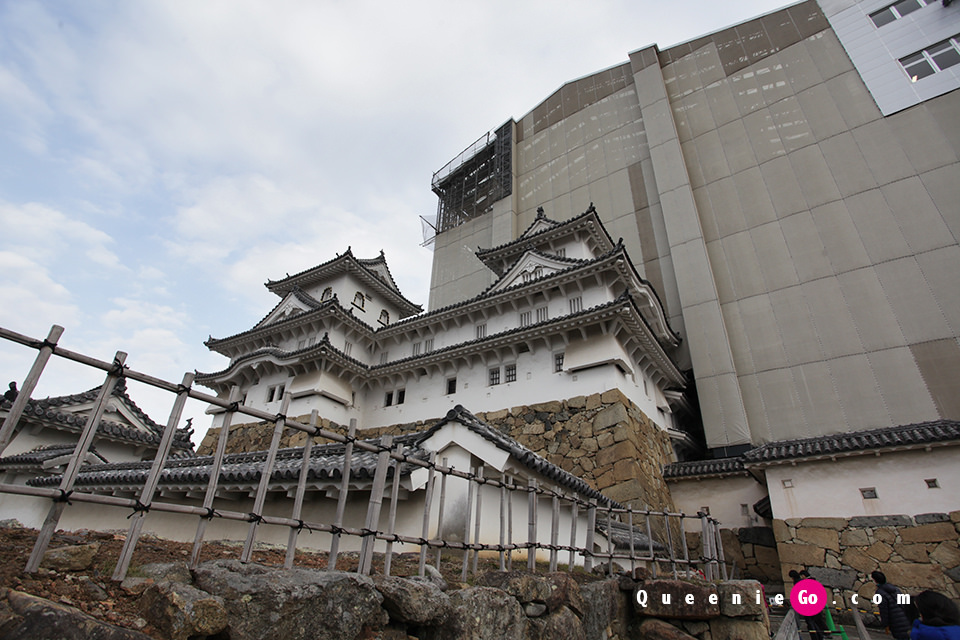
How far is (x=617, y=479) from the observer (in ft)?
45.9

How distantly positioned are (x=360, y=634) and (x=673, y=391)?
1870cm

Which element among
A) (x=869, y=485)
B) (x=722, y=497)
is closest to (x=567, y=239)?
(x=722, y=497)

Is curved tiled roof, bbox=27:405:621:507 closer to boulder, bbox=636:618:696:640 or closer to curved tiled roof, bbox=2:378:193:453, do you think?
boulder, bbox=636:618:696:640

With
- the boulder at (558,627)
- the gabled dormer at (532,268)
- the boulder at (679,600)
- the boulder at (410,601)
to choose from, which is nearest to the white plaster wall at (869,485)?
the boulder at (679,600)

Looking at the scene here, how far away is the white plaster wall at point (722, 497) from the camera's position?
49.8 ft

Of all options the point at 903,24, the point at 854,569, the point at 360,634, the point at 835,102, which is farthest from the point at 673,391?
the point at 903,24

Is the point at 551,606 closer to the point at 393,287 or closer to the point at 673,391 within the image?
the point at 673,391

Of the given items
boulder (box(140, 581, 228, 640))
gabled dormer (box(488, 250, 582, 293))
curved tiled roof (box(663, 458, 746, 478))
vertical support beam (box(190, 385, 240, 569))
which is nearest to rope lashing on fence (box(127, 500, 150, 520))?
vertical support beam (box(190, 385, 240, 569))

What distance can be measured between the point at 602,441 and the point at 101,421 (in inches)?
665

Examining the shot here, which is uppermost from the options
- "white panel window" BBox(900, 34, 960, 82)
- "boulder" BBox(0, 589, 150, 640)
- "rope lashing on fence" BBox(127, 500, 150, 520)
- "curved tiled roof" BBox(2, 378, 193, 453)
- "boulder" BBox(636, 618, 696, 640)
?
"white panel window" BBox(900, 34, 960, 82)

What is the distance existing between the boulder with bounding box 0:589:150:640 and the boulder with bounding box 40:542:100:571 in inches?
26.2

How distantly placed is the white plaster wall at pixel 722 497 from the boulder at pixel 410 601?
47.8 feet

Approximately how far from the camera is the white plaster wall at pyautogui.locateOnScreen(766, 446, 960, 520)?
11445 millimetres

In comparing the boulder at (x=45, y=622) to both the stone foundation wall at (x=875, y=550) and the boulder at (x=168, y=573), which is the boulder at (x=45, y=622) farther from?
the stone foundation wall at (x=875, y=550)
